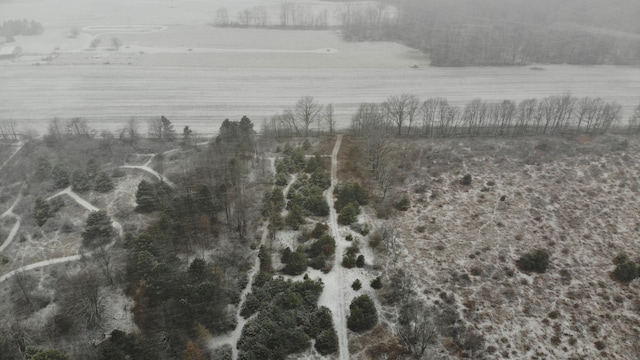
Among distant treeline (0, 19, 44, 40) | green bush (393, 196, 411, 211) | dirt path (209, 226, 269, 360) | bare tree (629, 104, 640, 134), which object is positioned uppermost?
distant treeline (0, 19, 44, 40)

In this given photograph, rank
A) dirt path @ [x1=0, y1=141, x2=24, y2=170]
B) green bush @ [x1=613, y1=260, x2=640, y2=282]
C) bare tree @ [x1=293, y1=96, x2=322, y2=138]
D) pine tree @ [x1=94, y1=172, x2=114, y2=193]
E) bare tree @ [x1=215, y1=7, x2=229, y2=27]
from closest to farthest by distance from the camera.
→ green bush @ [x1=613, y1=260, x2=640, y2=282]
pine tree @ [x1=94, y1=172, x2=114, y2=193]
dirt path @ [x1=0, y1=141, x2=24, y2=170]
bare tree @ [x1=293, y1=96, x2=322, y2=138]
bare tree @ [x1=215, y1=7, x2=229, y2=27]

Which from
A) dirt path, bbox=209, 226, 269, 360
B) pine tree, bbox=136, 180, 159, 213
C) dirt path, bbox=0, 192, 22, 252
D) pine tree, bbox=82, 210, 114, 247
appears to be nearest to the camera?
dirt path, bbox=209, 226, 269, 360

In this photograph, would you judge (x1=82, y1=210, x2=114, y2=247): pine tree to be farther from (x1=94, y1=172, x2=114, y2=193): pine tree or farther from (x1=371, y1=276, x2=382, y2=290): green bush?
(x1=371, y1=276, x2=382, y2=290): green bush

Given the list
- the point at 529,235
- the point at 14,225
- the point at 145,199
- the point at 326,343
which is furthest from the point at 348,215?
the point at 14,225

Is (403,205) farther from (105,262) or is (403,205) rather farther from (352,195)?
(105,262)

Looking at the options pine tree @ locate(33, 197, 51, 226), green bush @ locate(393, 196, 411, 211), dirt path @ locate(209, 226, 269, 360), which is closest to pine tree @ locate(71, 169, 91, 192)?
pine tree @ locate(33, 197, 51, 226)

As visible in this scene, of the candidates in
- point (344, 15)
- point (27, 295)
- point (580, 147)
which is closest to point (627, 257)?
point (580, 147)

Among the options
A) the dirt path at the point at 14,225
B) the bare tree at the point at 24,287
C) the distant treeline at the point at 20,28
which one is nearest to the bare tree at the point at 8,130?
the dirt path at the point at 14,225
